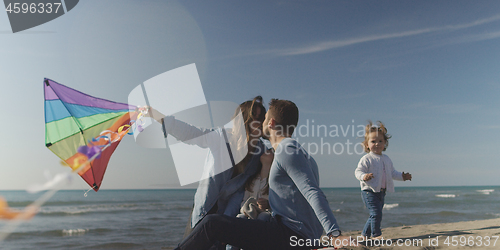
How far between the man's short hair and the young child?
2.97 m

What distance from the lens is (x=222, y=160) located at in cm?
255

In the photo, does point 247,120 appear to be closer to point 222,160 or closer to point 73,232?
point 222,160

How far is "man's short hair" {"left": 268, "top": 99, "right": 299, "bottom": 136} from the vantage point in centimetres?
224

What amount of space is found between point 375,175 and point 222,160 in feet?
11.0

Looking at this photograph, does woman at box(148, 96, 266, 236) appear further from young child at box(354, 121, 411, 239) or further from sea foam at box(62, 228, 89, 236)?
sea foam at box(62, 228, 89, 236)

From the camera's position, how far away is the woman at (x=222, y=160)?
8.09 ft

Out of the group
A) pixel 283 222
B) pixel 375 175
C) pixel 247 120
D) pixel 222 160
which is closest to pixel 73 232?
pixel 375 175

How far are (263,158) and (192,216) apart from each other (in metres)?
0.75

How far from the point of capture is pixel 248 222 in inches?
80.3

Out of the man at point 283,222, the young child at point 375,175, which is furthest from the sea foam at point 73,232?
the man at point 283,222

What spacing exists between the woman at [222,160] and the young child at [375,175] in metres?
2.78

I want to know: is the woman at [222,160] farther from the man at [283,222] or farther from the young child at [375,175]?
the young child at [375,175]

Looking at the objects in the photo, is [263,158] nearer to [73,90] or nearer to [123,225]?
[73,90]

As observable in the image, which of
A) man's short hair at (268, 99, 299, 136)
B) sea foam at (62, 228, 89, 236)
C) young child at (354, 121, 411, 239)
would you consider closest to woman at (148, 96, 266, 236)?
man's short hair at (268, 99, 299, 136)
